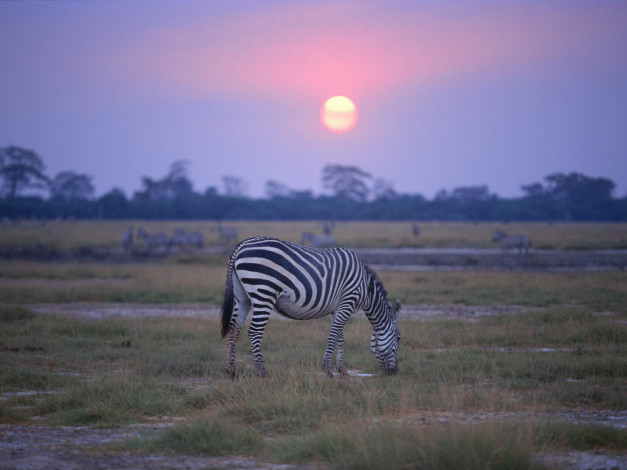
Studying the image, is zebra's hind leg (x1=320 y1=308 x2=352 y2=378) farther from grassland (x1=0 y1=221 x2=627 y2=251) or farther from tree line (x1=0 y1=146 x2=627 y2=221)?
tree line (x1=0 y1=146 x2=627 y2=221)

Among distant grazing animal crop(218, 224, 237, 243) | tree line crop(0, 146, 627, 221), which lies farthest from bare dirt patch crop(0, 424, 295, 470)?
tree line crop(0, 146, 627, 221)

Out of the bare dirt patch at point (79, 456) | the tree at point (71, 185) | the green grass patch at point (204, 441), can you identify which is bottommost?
the bare dirt patch at point (79, 456)

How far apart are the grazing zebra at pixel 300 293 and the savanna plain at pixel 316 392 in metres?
0.53

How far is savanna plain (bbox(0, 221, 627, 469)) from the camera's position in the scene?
515 centimetres

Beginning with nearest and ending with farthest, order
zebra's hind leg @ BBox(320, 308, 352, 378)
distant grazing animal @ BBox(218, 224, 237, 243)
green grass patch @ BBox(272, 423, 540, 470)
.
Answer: green grass patch @ BBox(272, 423, 540, 470) < zebra's hind leg @ BBox(320, 308, 352, 378) < distant grazing animal @ BBox(218, 224, 237, 243)

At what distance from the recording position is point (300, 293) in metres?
8.41

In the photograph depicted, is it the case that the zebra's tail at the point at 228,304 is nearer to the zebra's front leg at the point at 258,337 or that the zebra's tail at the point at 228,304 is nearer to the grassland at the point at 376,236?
the zebra's front leg at the point at 258,337

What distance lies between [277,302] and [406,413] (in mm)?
2879

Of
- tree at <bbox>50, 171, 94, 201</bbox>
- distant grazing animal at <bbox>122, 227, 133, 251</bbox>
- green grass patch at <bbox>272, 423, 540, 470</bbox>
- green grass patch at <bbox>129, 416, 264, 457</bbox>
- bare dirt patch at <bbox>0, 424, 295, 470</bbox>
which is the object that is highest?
tree at <bbox>50, 171, 94, 201</bbox>

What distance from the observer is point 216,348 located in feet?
35.2

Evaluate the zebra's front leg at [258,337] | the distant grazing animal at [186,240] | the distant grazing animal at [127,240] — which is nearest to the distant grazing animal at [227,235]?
the distant grazing animal at [186,240]

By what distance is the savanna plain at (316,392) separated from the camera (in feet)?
16.9

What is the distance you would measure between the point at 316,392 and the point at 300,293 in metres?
1.73

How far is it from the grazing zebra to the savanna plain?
21.0 inches
